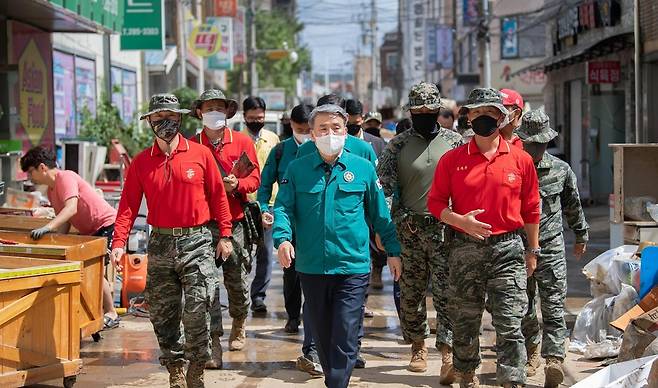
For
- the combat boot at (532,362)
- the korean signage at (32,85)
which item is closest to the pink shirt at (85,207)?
the combat boot at (532,362)

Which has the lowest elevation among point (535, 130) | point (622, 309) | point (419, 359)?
point (419, 359)

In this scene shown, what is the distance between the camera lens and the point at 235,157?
852 centimetres

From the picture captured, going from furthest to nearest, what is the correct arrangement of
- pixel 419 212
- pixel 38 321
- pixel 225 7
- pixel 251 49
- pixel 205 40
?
pixel 251 49, pixel 225 7, pixel 205 40, pixel 419 212, pixel 38 321

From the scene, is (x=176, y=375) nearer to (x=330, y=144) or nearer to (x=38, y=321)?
(x=38, y=321)

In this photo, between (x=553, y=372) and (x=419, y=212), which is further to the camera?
(x=419, y=212)

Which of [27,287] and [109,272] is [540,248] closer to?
[27,287]

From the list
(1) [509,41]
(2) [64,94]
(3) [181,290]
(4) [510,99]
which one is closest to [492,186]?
(4) [510,99]

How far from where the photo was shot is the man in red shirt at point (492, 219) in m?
6.45

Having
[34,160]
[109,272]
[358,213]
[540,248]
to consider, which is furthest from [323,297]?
[109,272]

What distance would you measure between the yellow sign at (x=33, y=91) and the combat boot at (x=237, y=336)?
8.28m

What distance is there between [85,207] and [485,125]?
169 inches

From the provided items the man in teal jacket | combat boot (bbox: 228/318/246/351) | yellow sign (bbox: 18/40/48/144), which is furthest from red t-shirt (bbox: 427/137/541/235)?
yellow sign (bbox: 18/40/48/144)

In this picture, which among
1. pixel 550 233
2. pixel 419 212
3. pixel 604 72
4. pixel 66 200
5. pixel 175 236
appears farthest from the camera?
pixel 604 72

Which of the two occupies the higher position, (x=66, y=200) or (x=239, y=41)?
(x=239, y=41)
